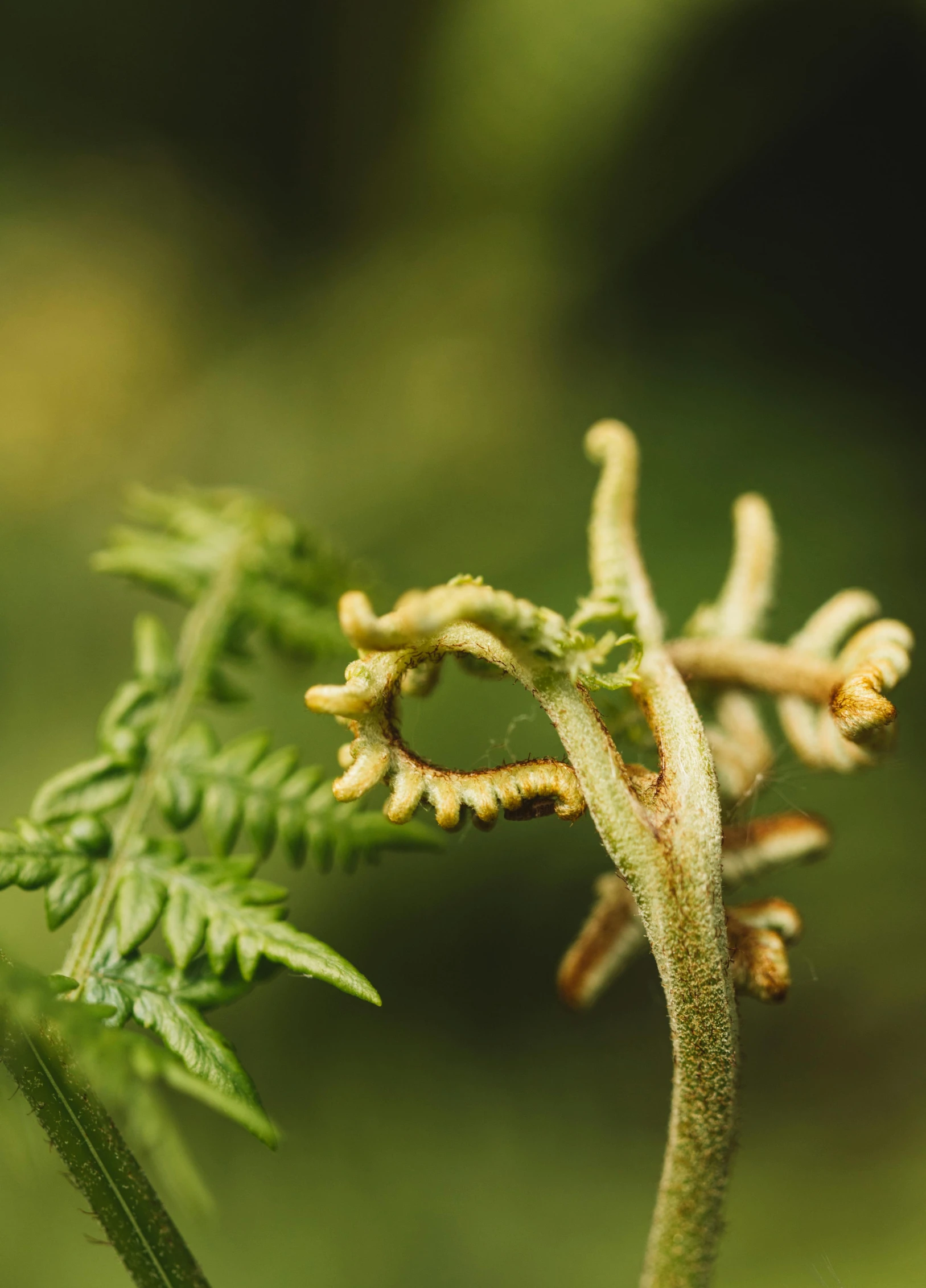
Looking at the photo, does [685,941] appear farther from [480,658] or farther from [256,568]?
[256,568]

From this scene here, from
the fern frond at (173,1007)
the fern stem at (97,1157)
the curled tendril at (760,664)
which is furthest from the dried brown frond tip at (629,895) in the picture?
the fern stem at (97,1157)

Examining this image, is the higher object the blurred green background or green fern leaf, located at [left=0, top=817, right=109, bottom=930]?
the blurred green background

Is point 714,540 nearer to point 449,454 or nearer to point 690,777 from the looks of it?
point 449,454

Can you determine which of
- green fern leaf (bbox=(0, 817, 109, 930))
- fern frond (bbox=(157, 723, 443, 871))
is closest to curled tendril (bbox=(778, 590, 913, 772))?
fern frond (bbox=(157, 723, 443, 871))

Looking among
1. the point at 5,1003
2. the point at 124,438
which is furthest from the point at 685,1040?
the point at 124,438

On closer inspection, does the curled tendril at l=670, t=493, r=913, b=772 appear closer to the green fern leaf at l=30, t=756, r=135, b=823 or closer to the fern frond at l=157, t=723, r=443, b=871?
the fern frond at l=157, t=723, r=443, b=871

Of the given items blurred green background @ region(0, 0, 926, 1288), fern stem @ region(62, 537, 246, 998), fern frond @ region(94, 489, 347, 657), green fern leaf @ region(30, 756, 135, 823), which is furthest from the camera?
blurred green background @ region(0, 0, 926, 1288)

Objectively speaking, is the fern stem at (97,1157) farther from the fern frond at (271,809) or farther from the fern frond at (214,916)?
the fern frond at (271,809)
